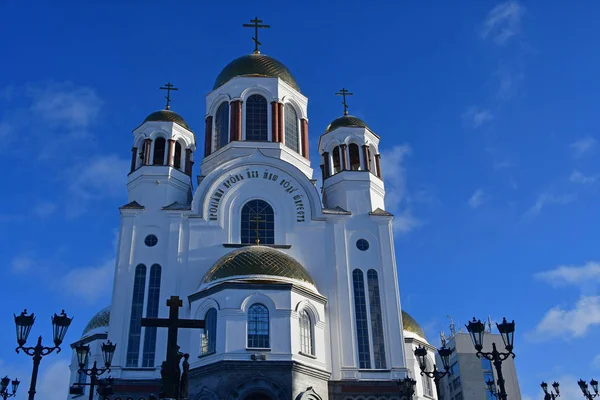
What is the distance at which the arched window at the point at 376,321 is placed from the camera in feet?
75.4

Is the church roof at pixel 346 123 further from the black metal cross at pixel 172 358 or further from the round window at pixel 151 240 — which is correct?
the black metal cross at pixel 172 358

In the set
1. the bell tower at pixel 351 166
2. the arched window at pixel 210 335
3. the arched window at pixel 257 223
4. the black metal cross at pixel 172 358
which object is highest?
the bell tower at pixel 351 166

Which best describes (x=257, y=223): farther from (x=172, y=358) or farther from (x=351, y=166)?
(x=172, y=358)

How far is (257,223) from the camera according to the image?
25.2 metres

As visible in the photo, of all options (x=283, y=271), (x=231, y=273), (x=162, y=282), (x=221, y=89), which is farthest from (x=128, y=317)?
(x=221, y=89)

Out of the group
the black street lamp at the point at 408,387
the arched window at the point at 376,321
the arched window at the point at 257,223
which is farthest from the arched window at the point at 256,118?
the black street lamp at the point at 408,387

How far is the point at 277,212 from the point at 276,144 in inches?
150

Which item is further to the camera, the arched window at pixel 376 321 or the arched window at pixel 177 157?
the arched window at pixel 177 157

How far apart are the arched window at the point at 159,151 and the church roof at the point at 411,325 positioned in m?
13.0

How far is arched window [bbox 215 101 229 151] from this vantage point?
2917 cm

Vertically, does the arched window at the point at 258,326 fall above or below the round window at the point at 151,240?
below

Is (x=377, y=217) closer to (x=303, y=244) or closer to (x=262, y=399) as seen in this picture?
(x=303, y=244)

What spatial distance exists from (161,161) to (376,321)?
11.6 m

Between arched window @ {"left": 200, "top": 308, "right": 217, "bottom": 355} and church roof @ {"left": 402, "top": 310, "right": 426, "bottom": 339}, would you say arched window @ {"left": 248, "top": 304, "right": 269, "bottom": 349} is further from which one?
Result: church roof @ {"left": 402, "top": 310, "right": 426, "bottom": 339}
